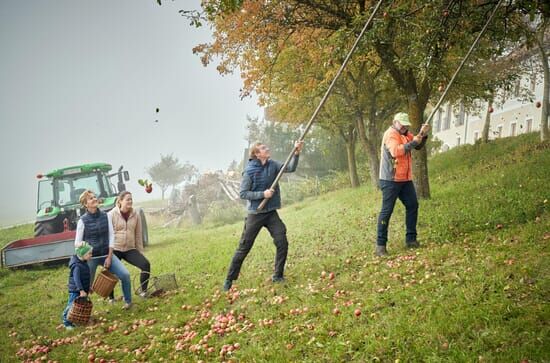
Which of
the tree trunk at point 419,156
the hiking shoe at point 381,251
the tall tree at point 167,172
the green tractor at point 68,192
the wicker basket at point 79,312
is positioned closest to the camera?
the wicker basket at point 79,312

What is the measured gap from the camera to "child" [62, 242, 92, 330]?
6.66 metres

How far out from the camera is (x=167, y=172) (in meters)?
56.8

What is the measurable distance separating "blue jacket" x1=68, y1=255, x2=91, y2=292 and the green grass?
0.68 meters

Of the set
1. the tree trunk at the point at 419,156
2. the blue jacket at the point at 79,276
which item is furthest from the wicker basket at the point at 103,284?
the tree trunk at the point at 419,156

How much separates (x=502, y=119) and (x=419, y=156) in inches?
817

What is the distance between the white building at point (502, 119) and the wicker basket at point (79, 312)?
16979mm

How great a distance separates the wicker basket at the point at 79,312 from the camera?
6480mm

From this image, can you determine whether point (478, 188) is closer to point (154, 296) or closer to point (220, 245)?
point (220, 245)

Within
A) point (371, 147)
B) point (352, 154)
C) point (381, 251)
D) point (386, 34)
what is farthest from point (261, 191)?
point (352, 154)

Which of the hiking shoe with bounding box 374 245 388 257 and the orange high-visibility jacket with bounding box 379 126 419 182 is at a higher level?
the orange high-visibility jacket with bounding box 379 126 419 182

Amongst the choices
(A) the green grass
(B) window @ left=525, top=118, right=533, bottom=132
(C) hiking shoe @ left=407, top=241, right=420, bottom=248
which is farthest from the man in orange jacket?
(B) window @ left=525, top=118, right=533, bottom=132

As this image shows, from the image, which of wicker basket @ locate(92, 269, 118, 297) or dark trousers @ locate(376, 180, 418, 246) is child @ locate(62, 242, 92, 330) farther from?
dark trousers @ locate(376, 180, 418, 246)

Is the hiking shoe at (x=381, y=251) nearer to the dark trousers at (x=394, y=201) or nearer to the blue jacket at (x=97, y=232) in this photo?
the dark trousers at (x=394, y=201)

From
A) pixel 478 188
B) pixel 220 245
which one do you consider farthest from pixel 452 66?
pixel 220 245
